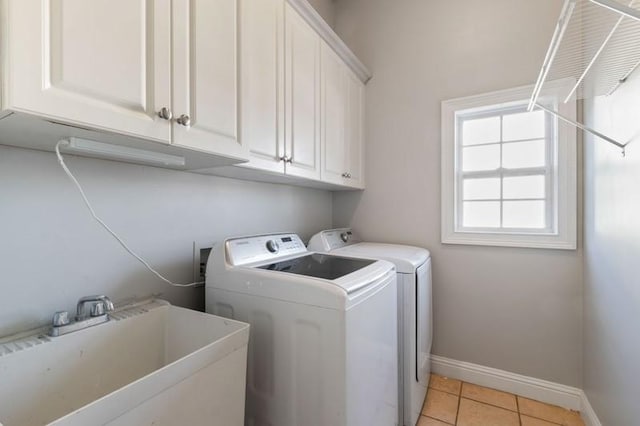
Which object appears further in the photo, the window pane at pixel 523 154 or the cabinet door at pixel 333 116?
the window pane at pixel 523 154

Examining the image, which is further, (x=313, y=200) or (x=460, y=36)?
(x=313, y=200)

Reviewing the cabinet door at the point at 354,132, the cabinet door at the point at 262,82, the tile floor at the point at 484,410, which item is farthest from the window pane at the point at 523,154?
the cabinet door at the point at 262,82

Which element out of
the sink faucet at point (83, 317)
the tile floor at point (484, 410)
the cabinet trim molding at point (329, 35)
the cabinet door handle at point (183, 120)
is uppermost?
the cabinet trim molding at point (329, 35)

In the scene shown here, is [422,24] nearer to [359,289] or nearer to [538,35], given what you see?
[538,35]

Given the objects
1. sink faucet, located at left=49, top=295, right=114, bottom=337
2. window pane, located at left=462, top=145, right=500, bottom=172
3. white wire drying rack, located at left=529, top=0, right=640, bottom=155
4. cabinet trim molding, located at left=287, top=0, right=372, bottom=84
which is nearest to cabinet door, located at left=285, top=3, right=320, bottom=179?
cabinet trim molding, located at left=287, top=0, right=372, bottom=84

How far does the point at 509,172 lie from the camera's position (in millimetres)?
2152

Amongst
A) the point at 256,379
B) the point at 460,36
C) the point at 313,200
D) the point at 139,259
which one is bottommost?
the point at 256,379

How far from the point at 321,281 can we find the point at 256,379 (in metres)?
0.51

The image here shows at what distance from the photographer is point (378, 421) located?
50.3 inches

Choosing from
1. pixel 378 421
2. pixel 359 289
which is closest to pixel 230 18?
pixel 359 289

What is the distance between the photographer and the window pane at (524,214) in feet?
6.72

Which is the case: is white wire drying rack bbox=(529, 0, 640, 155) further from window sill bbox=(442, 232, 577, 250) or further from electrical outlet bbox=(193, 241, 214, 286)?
electrical outlet bbox=(193, 241, 214, 286)

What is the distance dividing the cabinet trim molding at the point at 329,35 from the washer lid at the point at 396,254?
1.36 meters

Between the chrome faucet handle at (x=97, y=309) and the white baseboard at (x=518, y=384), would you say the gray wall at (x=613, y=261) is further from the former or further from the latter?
the chrome faucet handle at (x=97, y=309)
